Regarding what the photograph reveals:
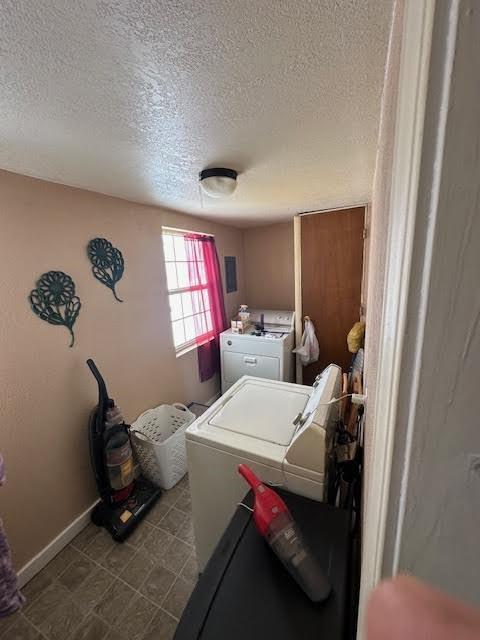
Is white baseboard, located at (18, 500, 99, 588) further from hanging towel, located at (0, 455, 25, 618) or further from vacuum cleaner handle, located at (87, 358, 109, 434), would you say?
vacuum cleaner handle, located at (87, 358, 109, 434)

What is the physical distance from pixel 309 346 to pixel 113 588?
225 cm

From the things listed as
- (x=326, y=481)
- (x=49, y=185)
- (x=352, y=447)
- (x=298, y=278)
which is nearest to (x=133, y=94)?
(x=49, y=185)

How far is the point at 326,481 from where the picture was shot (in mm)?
1011

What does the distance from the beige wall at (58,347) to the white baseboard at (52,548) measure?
4cm

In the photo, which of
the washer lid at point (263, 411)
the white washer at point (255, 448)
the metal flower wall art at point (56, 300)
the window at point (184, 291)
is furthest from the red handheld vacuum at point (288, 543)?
the window at point (184, 291)

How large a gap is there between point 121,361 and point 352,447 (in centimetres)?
159

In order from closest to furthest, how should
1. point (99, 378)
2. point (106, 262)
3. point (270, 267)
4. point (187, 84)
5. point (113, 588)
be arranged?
point (187, 84) → point (113, 588) → point (99, 378) → point (106, 262) → point (270, 267)

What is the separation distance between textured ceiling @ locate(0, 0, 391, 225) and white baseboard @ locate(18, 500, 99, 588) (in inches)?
79.9

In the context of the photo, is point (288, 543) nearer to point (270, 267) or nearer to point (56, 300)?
point (56, 300)

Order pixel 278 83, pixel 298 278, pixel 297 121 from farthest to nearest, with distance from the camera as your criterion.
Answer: pixel 298 278 < pixel 297 121 < pixel 278 83

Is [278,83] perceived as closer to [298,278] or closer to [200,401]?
[298,278]

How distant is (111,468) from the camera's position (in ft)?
5.23

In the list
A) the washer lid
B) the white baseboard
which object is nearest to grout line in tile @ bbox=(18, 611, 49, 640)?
the white baseboard

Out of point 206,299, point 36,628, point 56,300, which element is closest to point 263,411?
point 56,300
